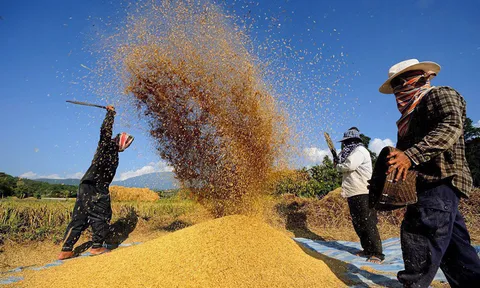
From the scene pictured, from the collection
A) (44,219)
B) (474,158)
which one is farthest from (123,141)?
(474,158)

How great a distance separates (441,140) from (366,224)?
77.3 inches

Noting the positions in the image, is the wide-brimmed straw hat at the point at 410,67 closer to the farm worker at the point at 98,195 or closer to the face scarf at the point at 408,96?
the face scarf at the point at 408,96

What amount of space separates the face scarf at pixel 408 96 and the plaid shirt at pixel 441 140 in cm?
6

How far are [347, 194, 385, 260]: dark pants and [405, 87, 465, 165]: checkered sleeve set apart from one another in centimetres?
185

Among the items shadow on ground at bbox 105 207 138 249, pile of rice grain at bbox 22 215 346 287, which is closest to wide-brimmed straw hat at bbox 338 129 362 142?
pile of rice grain at bbox 22 215 346 287

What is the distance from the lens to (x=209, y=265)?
2.33 m

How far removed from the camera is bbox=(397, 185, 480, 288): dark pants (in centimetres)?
176

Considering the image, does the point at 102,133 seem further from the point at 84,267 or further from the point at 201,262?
the point at 201,262

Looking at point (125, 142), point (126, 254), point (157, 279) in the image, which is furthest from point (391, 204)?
point (125, 142)

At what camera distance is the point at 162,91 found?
3.53 meters

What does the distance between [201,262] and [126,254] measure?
84cm

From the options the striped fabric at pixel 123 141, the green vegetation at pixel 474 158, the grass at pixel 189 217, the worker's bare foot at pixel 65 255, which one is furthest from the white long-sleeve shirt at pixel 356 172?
the green vegetation at pixel 474 158

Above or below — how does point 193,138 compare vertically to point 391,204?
above

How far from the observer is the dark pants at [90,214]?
3910 millimetres
